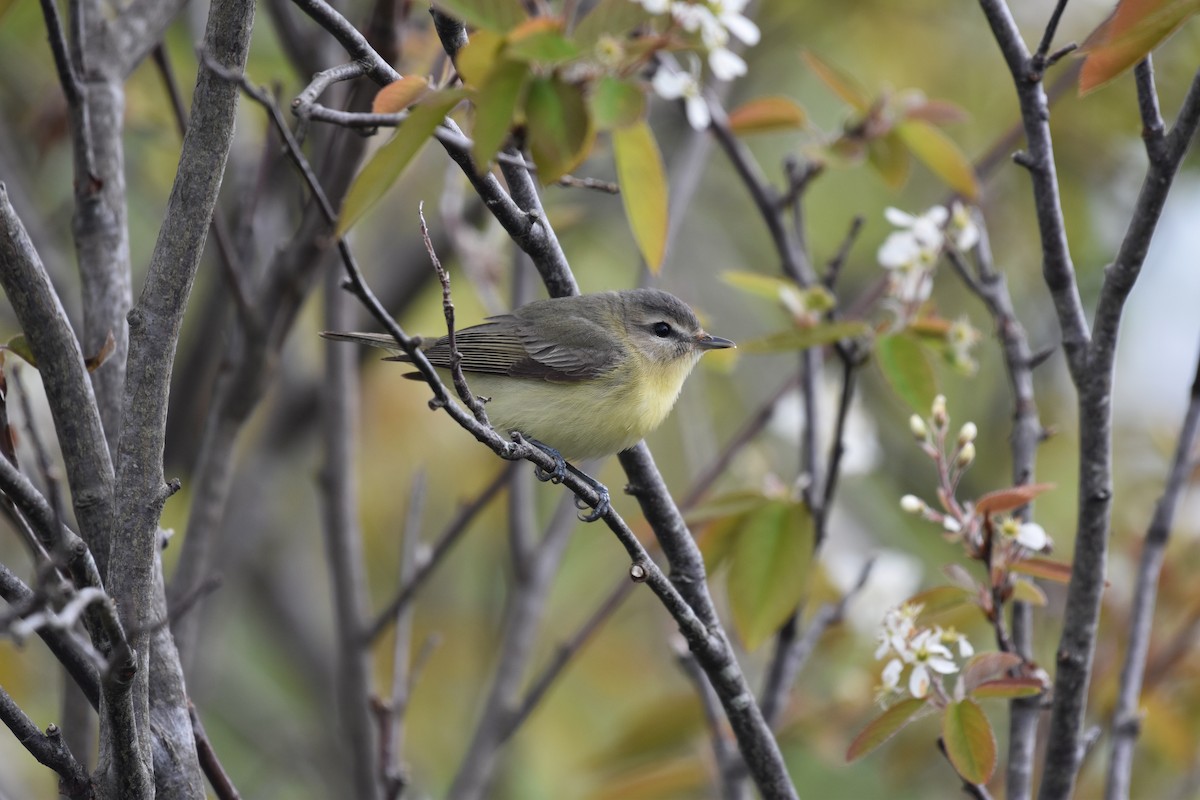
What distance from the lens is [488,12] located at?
1.76 m

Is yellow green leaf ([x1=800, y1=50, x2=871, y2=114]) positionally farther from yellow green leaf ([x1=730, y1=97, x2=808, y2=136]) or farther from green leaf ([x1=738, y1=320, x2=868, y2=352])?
green leaf ([x1=738, y1=320, x2=868, y2=352])

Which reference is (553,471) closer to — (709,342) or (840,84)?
(840,84)

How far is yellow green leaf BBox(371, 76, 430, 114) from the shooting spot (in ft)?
6.10

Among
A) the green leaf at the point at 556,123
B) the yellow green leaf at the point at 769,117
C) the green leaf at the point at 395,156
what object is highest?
the yellow green leaf at the point at 769,117

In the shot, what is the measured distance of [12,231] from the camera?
1.98m

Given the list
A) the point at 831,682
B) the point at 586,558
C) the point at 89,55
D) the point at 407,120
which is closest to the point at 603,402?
the point at 89,55

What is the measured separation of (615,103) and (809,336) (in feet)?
3.85

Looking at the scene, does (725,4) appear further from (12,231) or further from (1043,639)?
(1043,639)

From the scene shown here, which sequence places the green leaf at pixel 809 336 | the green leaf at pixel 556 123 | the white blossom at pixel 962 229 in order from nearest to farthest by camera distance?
the green leaf at pixel 556 123
the green leaf at pixel 809 336
the white blossom at pixel 962 229

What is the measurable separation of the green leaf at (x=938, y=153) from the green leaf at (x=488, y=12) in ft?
6.14

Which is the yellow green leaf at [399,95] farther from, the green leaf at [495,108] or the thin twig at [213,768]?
the thin twig at [213,768]

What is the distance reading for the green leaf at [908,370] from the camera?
2887 mm

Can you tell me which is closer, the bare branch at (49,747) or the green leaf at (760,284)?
the bare branch at (49,747)

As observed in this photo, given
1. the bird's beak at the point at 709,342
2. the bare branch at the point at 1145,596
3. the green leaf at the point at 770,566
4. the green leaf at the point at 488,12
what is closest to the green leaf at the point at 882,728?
the green leaf at the point at 770,566
